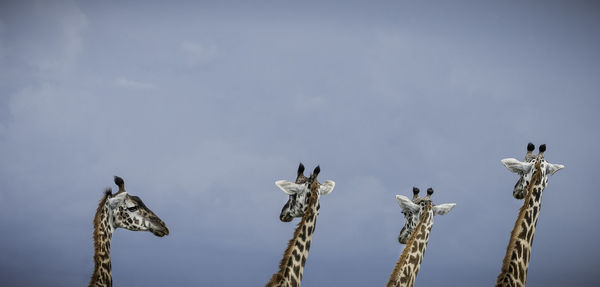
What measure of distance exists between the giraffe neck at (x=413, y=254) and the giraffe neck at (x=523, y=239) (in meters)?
2.52

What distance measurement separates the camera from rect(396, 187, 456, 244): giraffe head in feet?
66.3

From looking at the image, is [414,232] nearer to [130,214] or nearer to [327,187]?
[327,187]

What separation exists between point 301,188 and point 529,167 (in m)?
6.62

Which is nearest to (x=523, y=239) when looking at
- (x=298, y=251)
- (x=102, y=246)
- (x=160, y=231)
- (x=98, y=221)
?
(x=298, y=251)

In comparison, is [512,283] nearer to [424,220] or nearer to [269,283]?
[424,220]

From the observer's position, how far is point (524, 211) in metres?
18.5

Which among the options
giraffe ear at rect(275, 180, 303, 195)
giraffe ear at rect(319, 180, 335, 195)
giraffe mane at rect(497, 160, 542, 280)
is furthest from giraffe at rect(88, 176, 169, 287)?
giraffe mane at rect(497, 160, 542, 280)

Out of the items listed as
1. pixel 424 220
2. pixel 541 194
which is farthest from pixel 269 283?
pixel 541 194

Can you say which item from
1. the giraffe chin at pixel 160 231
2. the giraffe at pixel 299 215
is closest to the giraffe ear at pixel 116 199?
the giraffe chin at pixel 160 231

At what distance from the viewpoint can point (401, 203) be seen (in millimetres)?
20797

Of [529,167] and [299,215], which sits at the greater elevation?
[529,167]

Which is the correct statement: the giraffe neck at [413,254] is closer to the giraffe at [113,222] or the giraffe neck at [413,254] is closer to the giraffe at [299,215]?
the giraffe at [299,215]

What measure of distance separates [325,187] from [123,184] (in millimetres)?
5383

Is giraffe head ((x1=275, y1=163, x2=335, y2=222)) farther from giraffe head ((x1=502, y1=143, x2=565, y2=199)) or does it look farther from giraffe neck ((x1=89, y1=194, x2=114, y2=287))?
giraffe head ((x1=502, y1=143, x2=565, y2=199))
